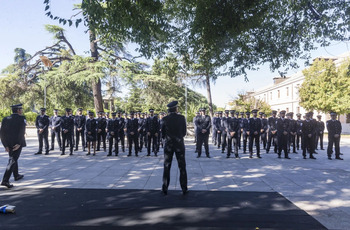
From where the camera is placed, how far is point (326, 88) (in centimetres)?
2825

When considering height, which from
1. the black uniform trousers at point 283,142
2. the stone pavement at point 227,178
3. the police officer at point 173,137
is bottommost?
the stone pavement at point 227,178

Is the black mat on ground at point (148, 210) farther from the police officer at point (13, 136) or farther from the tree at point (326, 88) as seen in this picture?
the tree at point (326, 88)

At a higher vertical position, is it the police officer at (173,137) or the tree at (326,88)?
the tree at (326,88)

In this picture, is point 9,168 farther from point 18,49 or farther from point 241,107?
point 18,49

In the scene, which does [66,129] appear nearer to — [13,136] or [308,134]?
[13,136]

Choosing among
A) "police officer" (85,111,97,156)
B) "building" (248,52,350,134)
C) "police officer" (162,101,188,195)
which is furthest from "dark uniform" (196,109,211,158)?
"building" (248,52,350,134)

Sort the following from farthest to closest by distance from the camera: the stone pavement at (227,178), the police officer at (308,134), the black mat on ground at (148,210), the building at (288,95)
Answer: the building at (288,95), the police officer at (308,134), the stone pavement at (227,178), the black mat on ground at (148,210)

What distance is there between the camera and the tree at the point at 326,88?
26875 mm

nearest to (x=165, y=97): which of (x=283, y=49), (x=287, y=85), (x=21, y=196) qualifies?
(x=283, y=49)

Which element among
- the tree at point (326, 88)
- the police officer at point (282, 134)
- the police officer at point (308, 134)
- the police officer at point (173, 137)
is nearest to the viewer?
the police officer at point (173, 137)

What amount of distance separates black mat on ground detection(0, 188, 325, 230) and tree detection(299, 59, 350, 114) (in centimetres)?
2714

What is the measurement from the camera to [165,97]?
922 inches

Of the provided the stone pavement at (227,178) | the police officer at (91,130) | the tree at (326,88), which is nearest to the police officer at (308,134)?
the stone pavement at (227,178)

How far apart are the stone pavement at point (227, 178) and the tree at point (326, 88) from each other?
69.7ft
